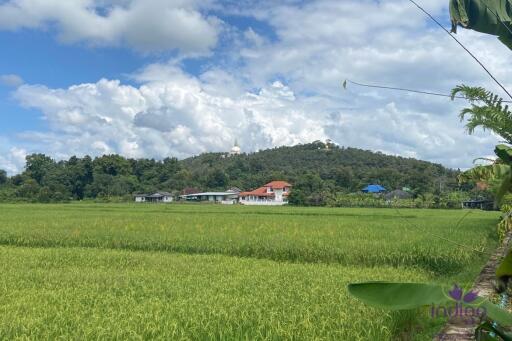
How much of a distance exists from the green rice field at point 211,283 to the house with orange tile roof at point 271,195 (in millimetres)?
47440

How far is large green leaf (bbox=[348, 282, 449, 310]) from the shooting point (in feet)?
3.29

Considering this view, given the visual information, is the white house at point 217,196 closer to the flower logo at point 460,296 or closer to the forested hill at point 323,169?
the forested hill at point 323,169

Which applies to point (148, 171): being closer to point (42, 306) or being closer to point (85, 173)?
point (85, 173)

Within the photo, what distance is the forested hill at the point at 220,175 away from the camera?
54.7 meters

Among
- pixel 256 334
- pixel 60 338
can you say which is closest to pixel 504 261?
pixel 256 334

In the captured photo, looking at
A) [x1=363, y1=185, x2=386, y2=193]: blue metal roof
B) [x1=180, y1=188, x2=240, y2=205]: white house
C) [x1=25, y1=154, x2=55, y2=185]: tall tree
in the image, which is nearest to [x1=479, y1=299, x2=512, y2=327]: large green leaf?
[x1=363, y1=185, x2=386, y2=193]: blue metal roof

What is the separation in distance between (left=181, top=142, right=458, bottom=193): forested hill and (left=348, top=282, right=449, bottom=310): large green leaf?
130 feet

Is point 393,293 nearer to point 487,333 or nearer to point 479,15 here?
point 487,333

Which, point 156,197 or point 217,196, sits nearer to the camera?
point 217,196

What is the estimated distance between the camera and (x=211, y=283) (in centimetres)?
696

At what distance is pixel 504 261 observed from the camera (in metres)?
1.00

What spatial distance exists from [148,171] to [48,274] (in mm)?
67422

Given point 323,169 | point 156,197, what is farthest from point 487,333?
point 323,169

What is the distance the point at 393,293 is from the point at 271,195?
6217 centimetres
